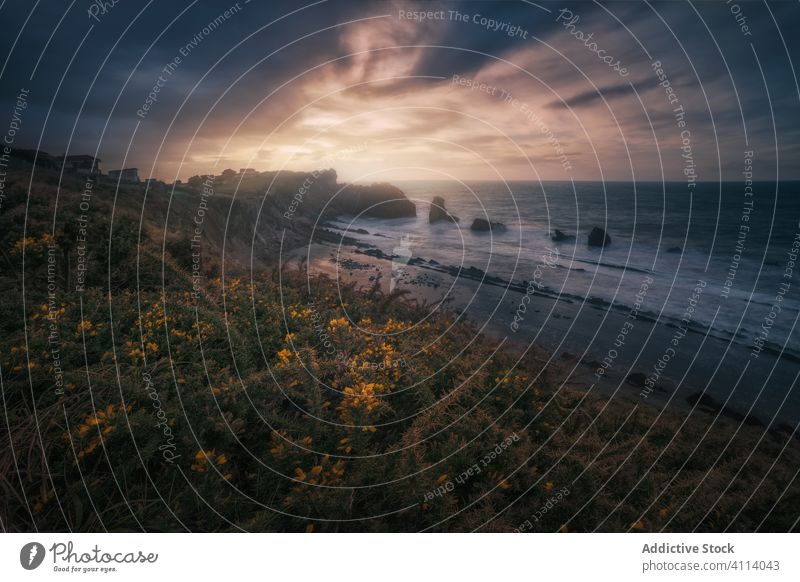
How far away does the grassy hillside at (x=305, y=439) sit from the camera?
8.27ft

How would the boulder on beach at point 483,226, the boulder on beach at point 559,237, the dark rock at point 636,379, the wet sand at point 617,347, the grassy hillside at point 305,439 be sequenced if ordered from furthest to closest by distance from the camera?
the boulder on beach at point 483,226 < the boulder on beach at point 559,237 < the dark rock at point 636,379 < the wet sand at point 617,347 < the grassy hillside at point 305,439

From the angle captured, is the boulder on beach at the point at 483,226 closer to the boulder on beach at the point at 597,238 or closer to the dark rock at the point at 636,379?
the boulder on beach at the point at 597,238

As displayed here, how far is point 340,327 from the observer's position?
16.7 feet

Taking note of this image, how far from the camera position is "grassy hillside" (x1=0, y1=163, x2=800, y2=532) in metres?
2.52

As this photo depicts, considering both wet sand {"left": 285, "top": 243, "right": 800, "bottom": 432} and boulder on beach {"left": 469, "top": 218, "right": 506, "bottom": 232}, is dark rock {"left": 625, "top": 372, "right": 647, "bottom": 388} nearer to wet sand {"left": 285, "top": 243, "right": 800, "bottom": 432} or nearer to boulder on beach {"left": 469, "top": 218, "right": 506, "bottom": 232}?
wet sand {"left": 285, "top": 243, "right": 800, "bottom": 432}

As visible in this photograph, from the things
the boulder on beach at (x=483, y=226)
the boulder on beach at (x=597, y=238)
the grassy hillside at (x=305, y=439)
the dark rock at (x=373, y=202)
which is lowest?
the grassy hillside at (x=305, y=439)

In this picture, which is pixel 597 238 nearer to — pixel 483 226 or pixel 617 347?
pixel 483 226

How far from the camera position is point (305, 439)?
2.85m

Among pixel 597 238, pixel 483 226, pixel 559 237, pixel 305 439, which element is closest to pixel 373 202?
pixel 483 226

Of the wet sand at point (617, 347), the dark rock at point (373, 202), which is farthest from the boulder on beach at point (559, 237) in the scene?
the wet sand at point (617, 347)

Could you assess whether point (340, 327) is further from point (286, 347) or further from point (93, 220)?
point (93, 220)

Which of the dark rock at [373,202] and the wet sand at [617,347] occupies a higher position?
the dark rock at [373,202]

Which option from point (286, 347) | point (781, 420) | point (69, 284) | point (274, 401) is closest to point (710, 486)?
point (274, 401)
